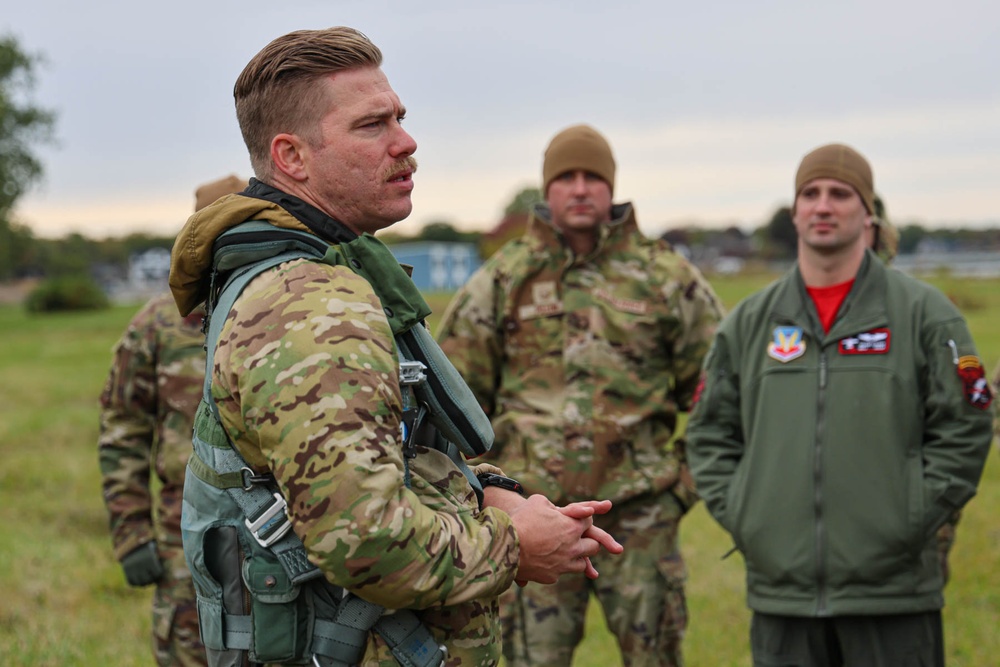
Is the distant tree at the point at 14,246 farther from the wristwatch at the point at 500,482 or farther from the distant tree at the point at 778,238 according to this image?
the wristwatch at the point at 500,482

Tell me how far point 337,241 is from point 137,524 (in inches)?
120

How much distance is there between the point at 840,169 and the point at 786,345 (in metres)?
0.76

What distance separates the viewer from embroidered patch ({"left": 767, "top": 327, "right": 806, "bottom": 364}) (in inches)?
174

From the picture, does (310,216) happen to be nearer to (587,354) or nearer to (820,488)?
(820,488)

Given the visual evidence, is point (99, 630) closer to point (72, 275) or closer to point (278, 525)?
point (278, 525)

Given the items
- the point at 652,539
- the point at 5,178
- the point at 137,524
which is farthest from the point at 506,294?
the point at 5,178

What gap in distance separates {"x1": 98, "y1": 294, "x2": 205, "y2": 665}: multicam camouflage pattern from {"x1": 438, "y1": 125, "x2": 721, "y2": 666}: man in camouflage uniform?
1.21 m

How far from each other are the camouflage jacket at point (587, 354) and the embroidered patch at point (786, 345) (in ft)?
2.55

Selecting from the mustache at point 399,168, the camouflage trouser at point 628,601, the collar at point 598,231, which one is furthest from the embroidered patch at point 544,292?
the mustache at point 399,168

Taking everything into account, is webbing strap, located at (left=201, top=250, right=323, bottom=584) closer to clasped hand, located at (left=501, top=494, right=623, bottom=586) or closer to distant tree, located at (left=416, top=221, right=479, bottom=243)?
clasped hand, located at (left=501, top=494, right=623, bottom=586)

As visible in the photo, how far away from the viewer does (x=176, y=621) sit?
A: 16.3 ft

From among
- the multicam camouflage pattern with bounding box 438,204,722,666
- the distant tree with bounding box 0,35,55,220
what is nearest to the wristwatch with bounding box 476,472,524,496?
the multicam camouflage pattern with bounding box 438,204,722,666

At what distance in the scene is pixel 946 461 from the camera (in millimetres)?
4164

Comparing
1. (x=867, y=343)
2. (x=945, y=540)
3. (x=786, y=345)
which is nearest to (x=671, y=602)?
(x=945, y=540)
